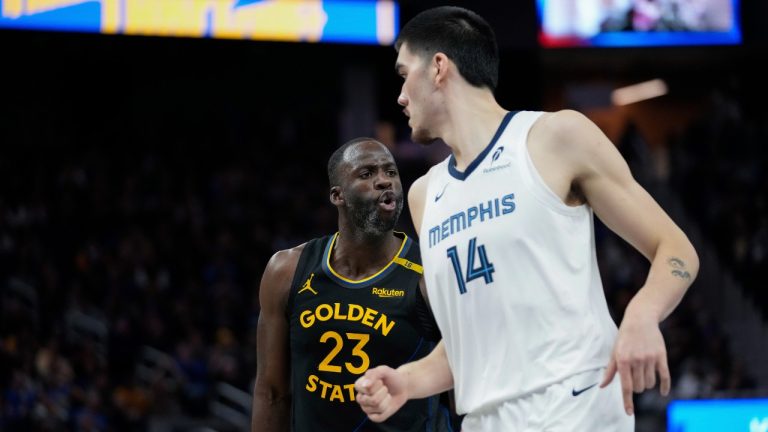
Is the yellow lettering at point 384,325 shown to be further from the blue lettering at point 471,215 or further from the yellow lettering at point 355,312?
the blue lettering at point 471,215

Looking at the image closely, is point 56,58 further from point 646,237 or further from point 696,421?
point 646,237

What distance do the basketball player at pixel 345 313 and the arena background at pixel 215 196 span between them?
12.3 ft

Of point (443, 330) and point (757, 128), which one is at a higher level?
point (757, 128)

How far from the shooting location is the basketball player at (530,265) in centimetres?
306

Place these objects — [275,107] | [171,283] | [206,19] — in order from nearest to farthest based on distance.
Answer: [206,19]
[171,283]
[275,107]

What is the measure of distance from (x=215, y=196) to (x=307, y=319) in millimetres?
13568

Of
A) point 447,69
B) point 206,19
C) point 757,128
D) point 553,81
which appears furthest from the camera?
point 553,81

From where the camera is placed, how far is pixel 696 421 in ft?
24.3

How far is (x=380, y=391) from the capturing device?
3283 mm

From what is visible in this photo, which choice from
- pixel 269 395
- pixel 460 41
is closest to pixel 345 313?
pixel 269 395

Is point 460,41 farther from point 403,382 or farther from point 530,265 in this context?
Result: point 403,382

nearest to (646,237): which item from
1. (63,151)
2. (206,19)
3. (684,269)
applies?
(684,269)

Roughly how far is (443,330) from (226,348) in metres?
10.9

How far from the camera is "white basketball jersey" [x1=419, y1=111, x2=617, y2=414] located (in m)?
3.11
